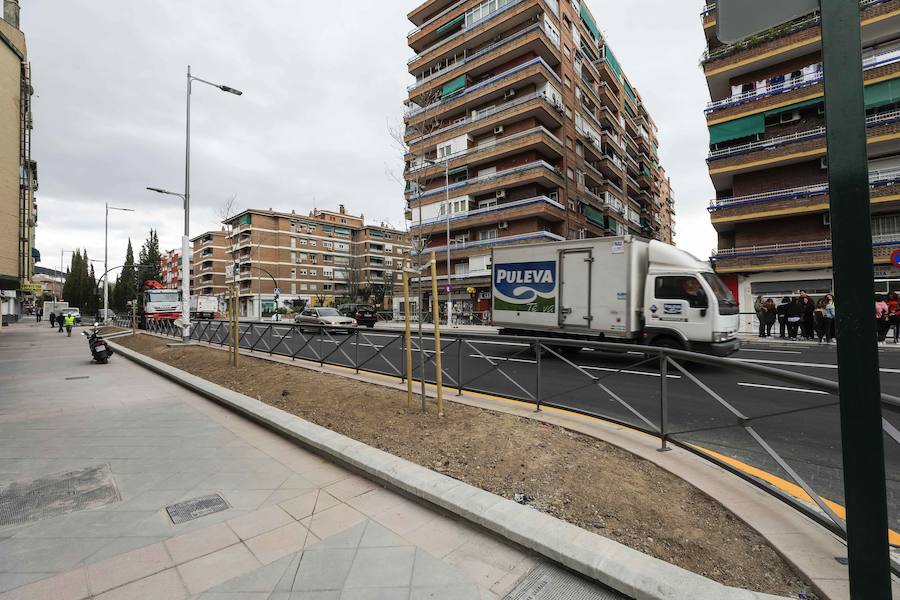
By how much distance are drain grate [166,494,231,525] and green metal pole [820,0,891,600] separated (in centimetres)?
348

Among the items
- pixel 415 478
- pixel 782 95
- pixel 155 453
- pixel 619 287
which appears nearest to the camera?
pixel 415 478

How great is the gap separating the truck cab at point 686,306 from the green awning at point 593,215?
27.5 m

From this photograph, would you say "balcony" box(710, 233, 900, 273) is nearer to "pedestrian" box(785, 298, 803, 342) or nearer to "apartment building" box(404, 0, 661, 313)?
"pedestrian" box(785, 298, 803, 342)

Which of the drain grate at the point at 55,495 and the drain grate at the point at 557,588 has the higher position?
the drain grate at the point at 55,495

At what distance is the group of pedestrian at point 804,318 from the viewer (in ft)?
45.4

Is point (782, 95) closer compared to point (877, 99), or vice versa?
point (877, 99)

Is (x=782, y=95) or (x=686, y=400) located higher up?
(x=782, y=95)

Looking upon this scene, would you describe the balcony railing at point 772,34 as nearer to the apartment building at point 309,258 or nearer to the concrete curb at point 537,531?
the concrete curb at point 537,531

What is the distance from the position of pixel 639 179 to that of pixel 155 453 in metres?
57.1

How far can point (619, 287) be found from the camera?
29.2 ft

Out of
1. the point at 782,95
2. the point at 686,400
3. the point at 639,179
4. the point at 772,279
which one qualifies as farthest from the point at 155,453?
the point at 639,179

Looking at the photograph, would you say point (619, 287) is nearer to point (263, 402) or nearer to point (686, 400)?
point (686, 400)

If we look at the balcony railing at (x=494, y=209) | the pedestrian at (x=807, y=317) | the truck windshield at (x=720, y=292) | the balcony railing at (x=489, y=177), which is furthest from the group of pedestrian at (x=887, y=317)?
the balcony railing at (x=489, y=177)

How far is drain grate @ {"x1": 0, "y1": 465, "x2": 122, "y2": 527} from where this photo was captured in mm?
2861
